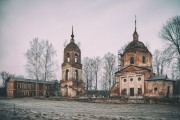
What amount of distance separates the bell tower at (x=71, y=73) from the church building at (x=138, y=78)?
7.30m

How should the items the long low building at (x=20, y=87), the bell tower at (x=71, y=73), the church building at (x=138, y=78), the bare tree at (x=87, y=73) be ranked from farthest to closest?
1. the bare tree at (x=87, y=73)
2. the long low building at (x=20, y=87)
3. the bell tower at (x=71, y=73)
4. the church building at (x=138, y=78)

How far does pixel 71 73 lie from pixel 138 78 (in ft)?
43.0

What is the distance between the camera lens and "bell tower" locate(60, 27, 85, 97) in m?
42.2

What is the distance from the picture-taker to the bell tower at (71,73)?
138ft

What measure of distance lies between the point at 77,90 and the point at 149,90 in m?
14.1

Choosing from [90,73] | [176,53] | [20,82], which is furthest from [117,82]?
[20,82]

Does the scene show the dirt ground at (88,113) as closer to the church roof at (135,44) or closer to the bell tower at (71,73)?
the church roof at (135,44)

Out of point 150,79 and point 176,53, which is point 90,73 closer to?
point 150,79

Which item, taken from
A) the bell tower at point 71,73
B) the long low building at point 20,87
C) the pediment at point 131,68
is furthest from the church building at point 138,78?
the long low building at point 20,87

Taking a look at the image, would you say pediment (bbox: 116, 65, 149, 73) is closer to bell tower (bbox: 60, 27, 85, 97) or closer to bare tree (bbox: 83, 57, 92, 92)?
bell tower (bbox: 60, 27, 85, 97)

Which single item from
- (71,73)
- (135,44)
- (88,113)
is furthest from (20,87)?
(88,113)

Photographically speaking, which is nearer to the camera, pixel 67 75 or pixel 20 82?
pixel 67 75

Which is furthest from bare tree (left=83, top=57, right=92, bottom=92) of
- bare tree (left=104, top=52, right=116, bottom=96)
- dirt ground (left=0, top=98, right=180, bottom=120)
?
dirt ground (left=0, top=98, right=180, bottom=120)

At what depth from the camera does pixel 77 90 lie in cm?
4275
